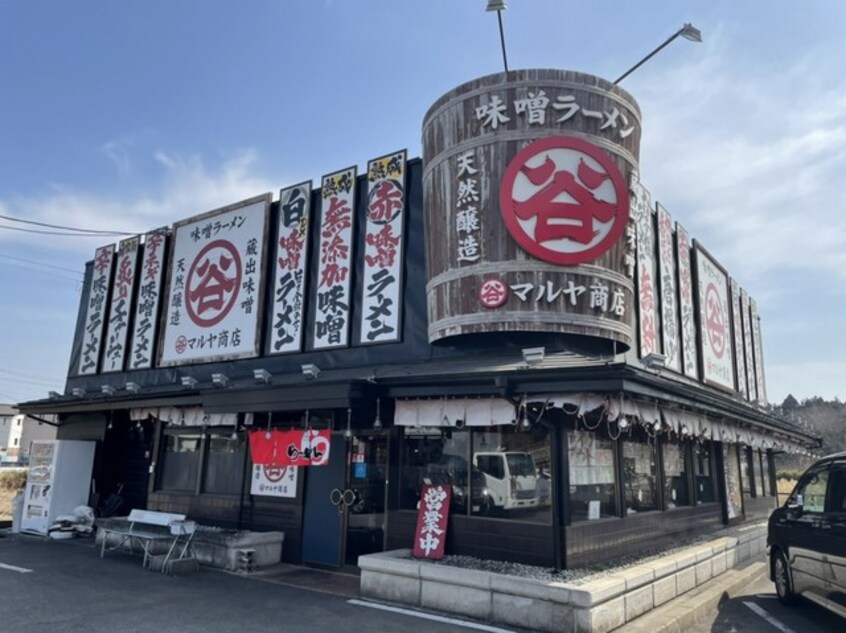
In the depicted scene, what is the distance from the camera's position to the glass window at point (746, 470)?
15.5 m

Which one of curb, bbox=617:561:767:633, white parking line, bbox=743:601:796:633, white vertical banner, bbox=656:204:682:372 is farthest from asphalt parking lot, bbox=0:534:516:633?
white vertical banner, bbox=656:204:682:372

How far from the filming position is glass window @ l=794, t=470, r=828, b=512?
736 cm

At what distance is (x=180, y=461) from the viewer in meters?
12.7

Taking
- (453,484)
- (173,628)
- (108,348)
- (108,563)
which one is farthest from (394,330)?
(108,348)

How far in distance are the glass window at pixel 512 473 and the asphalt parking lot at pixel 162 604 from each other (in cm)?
175

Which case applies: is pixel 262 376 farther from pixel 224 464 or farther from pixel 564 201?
pixel 564 201

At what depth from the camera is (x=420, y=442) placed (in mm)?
9172

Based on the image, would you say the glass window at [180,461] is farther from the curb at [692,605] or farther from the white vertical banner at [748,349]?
the white vertical banner at [748,349]

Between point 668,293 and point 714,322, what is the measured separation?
141 inches

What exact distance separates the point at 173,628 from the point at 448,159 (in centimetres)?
734

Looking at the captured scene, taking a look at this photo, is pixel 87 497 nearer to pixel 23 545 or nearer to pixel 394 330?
pixel 23 545

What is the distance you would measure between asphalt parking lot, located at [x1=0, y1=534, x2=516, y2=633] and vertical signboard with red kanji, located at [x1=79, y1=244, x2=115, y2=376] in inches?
245

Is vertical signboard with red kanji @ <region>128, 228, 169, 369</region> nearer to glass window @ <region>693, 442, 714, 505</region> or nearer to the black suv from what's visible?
glass window @ <region>693, 442, 714, 505</region>

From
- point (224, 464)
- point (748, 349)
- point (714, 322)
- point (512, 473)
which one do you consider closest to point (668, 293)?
point (714, 322)
